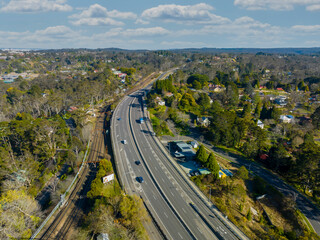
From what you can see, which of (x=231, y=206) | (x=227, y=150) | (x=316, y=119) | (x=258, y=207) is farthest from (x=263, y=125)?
(x=231, y=206)

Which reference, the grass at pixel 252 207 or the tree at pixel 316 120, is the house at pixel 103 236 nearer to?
the grass at pixel 252 207

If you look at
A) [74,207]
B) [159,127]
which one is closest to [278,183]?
[159,127]

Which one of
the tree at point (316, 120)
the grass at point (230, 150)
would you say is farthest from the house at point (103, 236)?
the tree at point (316, 120)

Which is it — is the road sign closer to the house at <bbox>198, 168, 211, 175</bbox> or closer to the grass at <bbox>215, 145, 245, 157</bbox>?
the house at <bbox>198, 168, 211, 175</bbox>

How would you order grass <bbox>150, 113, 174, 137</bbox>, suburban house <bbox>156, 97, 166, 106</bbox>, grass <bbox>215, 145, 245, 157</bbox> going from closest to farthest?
grass <bbox>215, 145, 245, 157</bbox>, grass <bbox>150, 113, 174, 137</bbox>, suburban house <bbox>156, 97, 166, 106</bbox>

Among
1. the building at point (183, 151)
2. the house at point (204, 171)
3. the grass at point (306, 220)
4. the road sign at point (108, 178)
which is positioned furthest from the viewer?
the building at point (183, 151)

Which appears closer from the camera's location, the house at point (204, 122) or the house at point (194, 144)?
the house at point (194, 144)

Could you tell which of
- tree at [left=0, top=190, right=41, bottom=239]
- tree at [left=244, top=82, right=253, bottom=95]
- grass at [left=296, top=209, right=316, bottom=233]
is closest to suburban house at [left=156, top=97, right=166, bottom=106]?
tree at [left=244, top=82, right=253, bottom=95]

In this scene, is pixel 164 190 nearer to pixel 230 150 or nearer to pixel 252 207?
pixel 252 207

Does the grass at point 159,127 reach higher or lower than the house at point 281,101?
lower

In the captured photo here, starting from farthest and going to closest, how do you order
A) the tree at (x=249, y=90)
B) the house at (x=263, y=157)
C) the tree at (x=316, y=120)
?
1. the tree at (x=249, y=90)
2. the tree at (x=316, y=120)
3. the house at (x=263, y=157)
